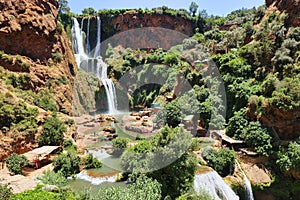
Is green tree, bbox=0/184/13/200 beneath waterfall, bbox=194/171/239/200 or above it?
above

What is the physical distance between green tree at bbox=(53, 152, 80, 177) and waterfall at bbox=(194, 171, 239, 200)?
7799mm

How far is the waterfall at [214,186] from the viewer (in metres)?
14.2

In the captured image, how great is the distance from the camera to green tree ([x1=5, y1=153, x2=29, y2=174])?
14633 millimetres

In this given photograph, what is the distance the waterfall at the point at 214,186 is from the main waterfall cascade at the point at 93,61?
22823 millimetres

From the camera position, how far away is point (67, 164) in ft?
51.1

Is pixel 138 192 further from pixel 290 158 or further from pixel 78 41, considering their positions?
pixel 78 41

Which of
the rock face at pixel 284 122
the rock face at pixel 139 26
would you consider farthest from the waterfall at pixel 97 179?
the rock face at pixel 139 26

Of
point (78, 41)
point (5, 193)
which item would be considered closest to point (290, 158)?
point (5, 193)

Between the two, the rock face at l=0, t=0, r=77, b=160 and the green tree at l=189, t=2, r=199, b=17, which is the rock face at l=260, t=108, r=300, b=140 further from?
the green tree at l=189, t=2, r=199, b=17

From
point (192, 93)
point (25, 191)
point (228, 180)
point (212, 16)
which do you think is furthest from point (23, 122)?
point (212, 16)

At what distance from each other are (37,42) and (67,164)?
16.2 metres

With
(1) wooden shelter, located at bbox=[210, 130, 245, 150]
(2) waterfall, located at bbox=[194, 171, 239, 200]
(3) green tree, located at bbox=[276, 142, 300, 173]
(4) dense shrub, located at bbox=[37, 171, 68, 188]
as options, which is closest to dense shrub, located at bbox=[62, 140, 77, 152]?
(4) dense shrub, located at bbox=[37, 171, 68, 188]

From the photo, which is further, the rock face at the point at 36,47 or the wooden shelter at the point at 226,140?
the rock face at the point at 36,47

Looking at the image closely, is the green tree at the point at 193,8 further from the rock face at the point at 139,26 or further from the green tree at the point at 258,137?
the green tree at the point at 258,137
